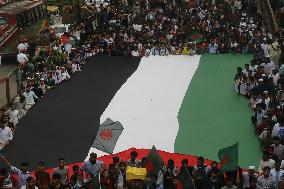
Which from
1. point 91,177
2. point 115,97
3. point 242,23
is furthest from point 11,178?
point 242,23

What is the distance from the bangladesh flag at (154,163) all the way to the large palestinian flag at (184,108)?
138 inches

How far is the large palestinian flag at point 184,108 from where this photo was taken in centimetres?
1573

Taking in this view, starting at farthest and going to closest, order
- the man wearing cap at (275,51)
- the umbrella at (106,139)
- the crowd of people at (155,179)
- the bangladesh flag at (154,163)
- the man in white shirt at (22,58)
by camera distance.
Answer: the man in white shirt at (22,58)
the man wearing cap at (275,51)
the umbrella at (106,139)
the bangladesh flag at (154,163)
the crowd of people at (155,179)

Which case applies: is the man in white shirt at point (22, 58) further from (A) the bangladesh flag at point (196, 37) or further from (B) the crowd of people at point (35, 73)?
(A) the bangladesh flag at point (196, 37)

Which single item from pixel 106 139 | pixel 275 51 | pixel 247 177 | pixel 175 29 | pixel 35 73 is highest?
pixel 275 51

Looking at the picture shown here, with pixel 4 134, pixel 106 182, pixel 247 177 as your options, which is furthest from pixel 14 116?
pixel 247 177

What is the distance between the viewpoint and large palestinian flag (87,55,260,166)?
51.6ft

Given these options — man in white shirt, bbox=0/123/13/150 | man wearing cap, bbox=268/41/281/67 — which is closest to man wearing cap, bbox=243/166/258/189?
man in white shirt, bbox=0/123/13/150

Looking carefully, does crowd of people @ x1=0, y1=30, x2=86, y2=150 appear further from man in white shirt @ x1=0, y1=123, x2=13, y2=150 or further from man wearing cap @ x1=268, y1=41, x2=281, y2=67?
man wearing cap @ x1=268, y1=41, x2=281, y2=67

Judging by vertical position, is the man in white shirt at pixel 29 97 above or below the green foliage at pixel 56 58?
below

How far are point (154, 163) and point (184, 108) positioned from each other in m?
6.81

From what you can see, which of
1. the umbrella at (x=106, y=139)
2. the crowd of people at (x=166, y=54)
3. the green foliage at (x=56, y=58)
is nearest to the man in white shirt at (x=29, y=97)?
the crowd of people at (x=166, y=54)

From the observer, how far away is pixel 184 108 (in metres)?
18.1

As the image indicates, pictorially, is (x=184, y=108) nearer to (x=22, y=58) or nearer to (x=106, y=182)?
(x=22, y=58)
